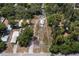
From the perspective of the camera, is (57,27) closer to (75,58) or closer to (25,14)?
(25,14)

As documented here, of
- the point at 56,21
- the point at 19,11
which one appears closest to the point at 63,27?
the point at 56,21

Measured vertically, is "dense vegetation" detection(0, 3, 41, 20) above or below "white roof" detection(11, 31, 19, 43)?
above

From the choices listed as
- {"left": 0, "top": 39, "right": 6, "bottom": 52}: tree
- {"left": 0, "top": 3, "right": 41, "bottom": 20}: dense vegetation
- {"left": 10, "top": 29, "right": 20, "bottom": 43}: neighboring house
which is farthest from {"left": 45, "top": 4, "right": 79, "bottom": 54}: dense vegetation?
{"left": 0, "top": 39, "right": 6, "bottom": 52}: tree

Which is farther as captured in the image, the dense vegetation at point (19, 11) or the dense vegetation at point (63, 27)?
the dense vegetation at point (19, 11)

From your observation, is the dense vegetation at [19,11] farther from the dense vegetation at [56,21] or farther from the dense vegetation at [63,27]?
the dense vegetation at [63,27]

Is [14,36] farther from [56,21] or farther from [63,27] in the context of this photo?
[63,27]

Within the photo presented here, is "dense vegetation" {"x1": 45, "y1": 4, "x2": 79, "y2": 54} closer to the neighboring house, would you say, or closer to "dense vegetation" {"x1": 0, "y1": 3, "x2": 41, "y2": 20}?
"dense vegetation" {"x1": 0, "y1": 3, "x2": 41, "y2": 20}

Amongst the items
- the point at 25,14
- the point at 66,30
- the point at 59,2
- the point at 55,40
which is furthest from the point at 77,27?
the point at 25,14

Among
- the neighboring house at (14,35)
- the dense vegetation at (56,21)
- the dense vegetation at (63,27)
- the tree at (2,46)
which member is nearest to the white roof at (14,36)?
the neighboring house at (14,35)
